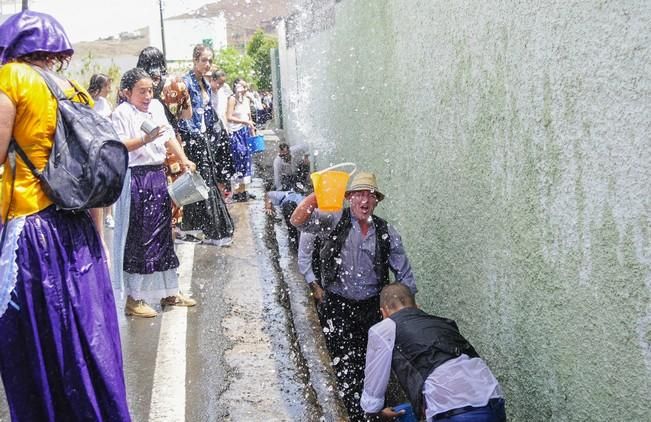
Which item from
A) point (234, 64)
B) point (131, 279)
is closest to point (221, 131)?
point (131, 279)

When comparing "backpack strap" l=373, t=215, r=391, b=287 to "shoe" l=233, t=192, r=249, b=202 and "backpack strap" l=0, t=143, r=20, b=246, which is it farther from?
"shoe" l=233, t=192, r=249, b=202

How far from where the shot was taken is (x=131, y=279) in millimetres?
5605

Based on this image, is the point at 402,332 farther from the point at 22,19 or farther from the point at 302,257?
the point at 22,19

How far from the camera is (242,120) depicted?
10.2m

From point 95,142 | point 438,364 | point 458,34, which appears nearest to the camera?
point 95,142

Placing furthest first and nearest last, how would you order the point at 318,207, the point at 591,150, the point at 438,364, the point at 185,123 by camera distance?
1. the point at 185,123
2. the point at 318,207
3. the point at 438,364
4. the point at 591,150

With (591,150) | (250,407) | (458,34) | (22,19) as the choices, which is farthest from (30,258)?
(458,34)

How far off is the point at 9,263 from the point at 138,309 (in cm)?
264

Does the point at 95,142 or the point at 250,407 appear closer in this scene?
the point at 95,142

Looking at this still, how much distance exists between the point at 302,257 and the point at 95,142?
2.72 m

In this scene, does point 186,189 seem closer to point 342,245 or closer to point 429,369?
point 342,245

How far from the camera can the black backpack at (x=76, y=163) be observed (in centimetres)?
305

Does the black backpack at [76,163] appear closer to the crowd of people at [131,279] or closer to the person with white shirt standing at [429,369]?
the crowd of people at [131,279]

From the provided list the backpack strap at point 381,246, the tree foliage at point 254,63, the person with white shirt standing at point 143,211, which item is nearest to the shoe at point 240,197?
the person with white shirt standing at point 143,211
